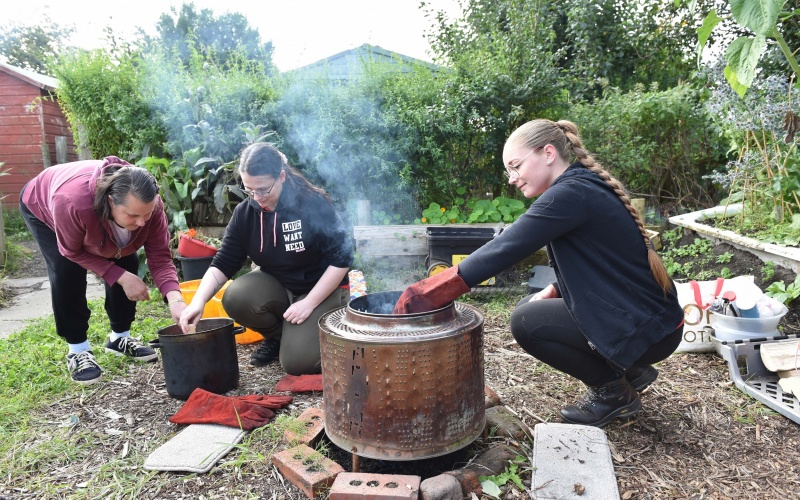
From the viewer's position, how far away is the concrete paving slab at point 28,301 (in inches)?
183

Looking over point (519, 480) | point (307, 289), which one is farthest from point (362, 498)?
point (307, 289)

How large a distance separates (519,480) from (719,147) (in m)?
6.19

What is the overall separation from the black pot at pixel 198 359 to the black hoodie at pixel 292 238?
20.2 inches

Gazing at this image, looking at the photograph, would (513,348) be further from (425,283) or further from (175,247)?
(175,247)

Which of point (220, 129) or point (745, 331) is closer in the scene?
point (745, 331)

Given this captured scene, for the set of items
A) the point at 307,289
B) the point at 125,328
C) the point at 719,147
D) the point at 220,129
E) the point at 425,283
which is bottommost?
the point at 125,328

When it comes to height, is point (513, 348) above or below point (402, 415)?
below

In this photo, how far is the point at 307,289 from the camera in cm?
330

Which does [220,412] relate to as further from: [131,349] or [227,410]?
[131,349]

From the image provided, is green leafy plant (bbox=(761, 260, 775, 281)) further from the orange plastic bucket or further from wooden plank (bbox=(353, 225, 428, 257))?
the orange plastic bucket

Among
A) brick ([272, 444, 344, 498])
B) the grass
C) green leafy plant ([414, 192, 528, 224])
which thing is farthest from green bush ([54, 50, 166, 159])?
brick ([272, 444, 344, 498])

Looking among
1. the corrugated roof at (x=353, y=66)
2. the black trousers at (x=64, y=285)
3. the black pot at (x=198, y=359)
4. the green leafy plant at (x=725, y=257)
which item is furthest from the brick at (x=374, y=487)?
the corrugated roof at (x=353, y=66)

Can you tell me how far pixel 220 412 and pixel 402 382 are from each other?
3.94ft

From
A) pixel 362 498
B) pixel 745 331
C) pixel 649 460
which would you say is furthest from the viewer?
pixel 745 331
